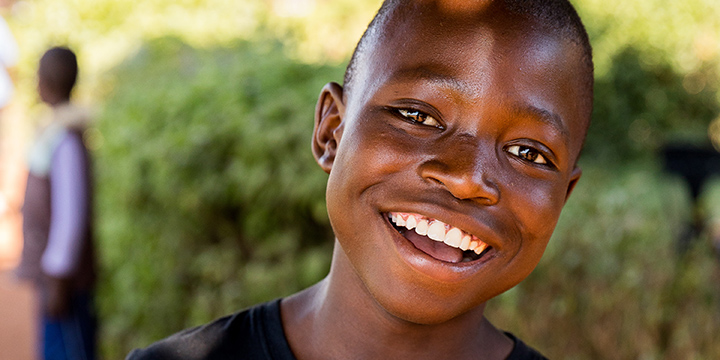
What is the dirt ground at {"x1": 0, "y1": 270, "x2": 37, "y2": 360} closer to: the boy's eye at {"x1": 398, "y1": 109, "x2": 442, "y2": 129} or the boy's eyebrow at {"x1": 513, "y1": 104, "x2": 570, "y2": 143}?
the boy's eye at {"x1": 398, "y1": 109, "x2": 442, "y2": 129}

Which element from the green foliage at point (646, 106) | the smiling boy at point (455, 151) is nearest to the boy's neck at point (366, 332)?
the smiling boy at point (455, 151)

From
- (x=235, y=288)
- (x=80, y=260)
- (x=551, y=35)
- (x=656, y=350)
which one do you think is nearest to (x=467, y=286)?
(x=551, y=35)

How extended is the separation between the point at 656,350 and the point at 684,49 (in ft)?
18.6

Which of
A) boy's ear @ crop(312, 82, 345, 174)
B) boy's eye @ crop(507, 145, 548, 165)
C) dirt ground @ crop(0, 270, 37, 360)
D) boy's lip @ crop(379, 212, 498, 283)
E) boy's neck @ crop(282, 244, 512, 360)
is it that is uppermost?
boy's eye @ crop(507, 145, 548, 165)

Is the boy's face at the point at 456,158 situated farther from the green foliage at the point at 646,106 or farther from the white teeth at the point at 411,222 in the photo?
the green foliage at the point at 646,106

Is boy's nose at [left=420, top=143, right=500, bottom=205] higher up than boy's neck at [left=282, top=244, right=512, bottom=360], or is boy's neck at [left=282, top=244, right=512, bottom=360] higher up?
boy's nose at [left=420, top=143, right=500, bottom=205]

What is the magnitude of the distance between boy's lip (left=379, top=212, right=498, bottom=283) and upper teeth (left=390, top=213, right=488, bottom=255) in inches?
0.9

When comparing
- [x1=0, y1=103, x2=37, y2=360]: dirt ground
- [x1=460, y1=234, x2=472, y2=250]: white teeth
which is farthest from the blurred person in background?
[x1=460, y1=234, x2=472, y2=250]: white teeth

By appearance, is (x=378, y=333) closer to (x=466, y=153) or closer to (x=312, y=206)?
(x=466, y=153)

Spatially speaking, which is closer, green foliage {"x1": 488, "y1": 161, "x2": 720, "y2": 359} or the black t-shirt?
the black t-shirt

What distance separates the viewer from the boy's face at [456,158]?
139 cm

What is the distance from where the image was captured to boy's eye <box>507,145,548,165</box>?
145 cm

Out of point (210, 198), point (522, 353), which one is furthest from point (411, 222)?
point (210, 198)

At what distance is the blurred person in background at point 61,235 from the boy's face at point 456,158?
8.88 feet
